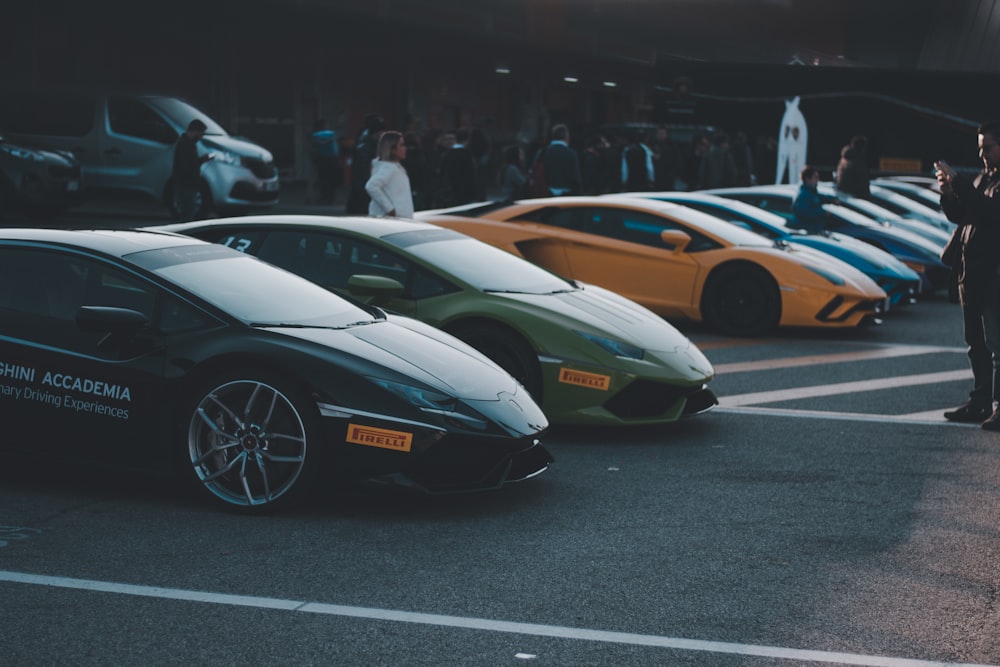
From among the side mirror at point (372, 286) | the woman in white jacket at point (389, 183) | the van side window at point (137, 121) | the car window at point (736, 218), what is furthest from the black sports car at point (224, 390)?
the van side window at point (137, 121)

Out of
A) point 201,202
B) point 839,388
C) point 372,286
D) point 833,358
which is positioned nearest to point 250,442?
point 372,286

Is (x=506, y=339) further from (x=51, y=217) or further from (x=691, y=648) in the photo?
(x=51, y=217)

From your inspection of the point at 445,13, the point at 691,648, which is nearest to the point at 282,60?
the point at 445,13

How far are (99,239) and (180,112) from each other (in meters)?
15.9

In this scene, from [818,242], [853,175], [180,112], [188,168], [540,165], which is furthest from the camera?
[180,112]

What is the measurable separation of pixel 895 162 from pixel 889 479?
852 inches

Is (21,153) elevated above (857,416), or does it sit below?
above

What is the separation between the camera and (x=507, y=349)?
26.7 feet

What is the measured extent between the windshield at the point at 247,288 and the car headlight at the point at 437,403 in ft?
Result: 2.06

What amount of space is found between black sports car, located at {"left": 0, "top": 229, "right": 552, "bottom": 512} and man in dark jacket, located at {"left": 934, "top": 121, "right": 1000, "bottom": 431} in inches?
125

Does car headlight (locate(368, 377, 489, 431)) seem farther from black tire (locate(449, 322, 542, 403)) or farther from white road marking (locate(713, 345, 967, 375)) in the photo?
white road marking (locate(713, 345, 967, 375))

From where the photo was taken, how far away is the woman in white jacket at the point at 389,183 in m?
12.2

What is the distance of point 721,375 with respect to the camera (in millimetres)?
10523

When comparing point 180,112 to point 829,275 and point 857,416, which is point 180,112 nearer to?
point 829,275
